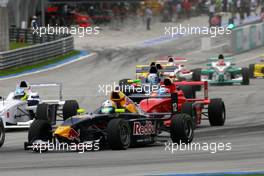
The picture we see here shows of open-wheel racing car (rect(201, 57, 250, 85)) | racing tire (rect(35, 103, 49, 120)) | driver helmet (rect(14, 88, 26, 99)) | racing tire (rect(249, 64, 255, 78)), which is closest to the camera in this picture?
racing tire (rect(35, 103, 49, 120))

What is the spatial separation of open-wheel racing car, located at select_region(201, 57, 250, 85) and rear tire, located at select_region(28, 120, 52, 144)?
17.5 metres

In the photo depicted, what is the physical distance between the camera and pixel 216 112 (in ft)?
75.4

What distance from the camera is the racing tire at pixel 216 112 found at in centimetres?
2291

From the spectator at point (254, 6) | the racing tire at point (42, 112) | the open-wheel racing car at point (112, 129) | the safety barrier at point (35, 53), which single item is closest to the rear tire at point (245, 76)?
the safety barrier at point (35, 53)

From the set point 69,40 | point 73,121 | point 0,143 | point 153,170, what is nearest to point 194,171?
point 153,170

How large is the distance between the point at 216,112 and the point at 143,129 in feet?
15.4

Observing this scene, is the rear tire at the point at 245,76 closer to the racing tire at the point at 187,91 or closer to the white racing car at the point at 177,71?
the white racing car at the point at 177,71

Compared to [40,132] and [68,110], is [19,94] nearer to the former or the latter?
[68,110]

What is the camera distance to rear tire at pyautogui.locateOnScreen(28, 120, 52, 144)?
59.6ft

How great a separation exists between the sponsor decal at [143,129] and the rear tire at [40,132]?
1661 millimetres

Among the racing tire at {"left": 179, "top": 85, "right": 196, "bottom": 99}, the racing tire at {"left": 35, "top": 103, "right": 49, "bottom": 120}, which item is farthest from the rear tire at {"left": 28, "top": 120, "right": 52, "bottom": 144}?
the racing tire at {"left": 179, "top": 85, "right": 196, "bottom": 99}

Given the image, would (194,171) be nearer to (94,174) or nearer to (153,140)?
(94,174)

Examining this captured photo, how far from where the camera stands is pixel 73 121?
1809cm

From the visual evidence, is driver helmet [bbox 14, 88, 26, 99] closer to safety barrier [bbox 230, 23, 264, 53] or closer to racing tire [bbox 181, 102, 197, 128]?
racing tire [bbox 181, 102, 197, 128]
